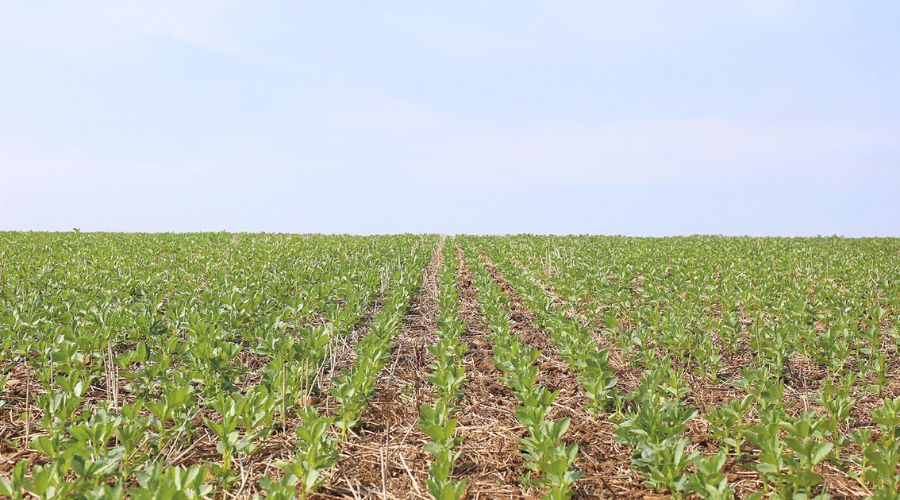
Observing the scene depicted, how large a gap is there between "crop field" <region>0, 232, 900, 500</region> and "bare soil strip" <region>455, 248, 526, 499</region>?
2cm

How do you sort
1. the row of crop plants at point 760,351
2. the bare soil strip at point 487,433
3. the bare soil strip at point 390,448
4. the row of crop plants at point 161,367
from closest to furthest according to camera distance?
the row of crop plants at point 760,351
the row of crop plants at point 161,367
the bare soil strip at point 390,448
the bare soil strip at point 487,433

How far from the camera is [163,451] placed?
14.8 ft

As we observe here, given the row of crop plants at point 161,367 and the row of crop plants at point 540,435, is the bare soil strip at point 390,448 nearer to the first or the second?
the row of crop plants at point 161,367

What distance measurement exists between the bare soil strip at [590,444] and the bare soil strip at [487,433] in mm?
459

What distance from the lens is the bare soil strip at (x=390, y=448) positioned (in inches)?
157

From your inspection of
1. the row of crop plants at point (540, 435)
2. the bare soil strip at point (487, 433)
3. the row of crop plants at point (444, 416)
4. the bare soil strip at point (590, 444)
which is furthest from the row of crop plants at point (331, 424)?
the bare soil strip at point (590, 444)

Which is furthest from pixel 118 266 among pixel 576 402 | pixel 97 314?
pixel 576 402

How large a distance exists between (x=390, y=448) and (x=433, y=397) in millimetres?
1275

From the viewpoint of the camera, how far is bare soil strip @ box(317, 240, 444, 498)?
4.00 m

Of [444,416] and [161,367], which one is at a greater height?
[161,367]

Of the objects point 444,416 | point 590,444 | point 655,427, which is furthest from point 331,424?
point 655,427

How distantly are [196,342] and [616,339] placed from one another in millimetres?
5916

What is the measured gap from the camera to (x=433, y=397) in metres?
5.88

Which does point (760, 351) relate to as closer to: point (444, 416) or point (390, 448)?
point (444, 416)
